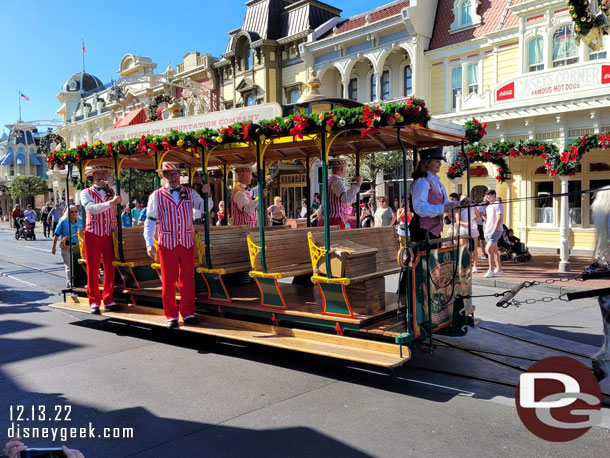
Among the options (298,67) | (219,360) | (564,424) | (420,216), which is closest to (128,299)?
(219,360)

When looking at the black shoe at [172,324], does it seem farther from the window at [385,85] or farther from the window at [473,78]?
the window at [385,85]

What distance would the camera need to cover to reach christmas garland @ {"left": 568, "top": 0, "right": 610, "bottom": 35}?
8852 millimetres

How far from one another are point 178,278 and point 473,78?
602 inches

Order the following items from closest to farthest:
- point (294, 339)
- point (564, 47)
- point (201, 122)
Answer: point (294, 339), point (201, 122), point (564, 47)

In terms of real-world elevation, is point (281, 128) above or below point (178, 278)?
above

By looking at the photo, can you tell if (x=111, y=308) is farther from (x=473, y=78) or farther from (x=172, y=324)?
(x=473, y=78)

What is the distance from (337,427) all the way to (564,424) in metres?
1.75

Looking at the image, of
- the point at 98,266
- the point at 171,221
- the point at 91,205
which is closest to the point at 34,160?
the point at 98,266

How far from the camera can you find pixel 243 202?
7.90 m

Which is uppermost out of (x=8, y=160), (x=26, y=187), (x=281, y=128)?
(x=8, y=160)

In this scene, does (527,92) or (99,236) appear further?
(527,92)

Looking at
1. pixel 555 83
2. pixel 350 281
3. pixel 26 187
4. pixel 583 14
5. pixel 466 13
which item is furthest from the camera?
pixel 26 187

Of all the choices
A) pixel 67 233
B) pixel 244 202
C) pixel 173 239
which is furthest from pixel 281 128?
pixel 67 233

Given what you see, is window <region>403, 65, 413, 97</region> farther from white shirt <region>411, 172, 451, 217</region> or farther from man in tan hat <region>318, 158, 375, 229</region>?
white shirt <region>411, 172, 451, 217</region>
